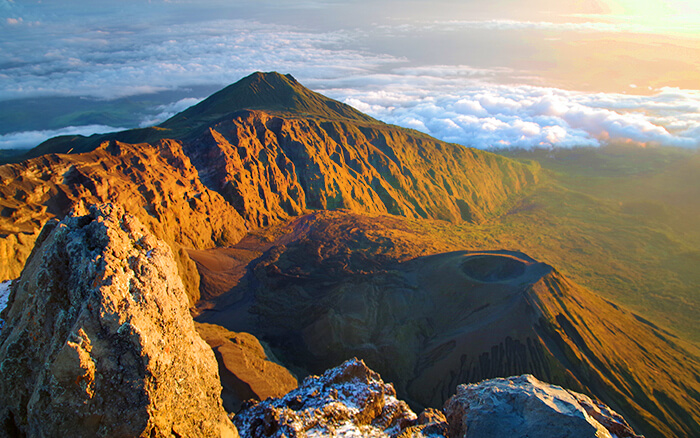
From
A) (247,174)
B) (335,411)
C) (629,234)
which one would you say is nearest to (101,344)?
(335,411)

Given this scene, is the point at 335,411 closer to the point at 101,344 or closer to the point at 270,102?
the point at 101,344

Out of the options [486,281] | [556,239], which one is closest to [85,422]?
[486,281]

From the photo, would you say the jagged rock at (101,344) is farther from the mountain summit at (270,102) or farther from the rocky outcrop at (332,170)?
the mountain summit at (270,102)

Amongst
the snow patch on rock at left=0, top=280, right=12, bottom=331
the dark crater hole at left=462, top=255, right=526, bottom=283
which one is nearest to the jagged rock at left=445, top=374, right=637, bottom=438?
the dark crater hole at left=462, top=255, right=526, bottom=283

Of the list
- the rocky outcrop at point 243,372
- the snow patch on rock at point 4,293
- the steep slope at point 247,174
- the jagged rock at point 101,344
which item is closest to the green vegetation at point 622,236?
the steep slope at point 247,174

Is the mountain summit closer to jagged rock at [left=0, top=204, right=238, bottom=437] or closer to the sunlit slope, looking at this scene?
the sunlit slope

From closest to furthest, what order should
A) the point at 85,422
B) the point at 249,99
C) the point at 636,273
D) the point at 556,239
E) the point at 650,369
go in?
1. the point at 85,422
2. the point at 650,369
3. the point at 636,273
4. the point at 556,239
5. the point at 249,99

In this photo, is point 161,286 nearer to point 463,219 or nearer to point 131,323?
point 131,323
